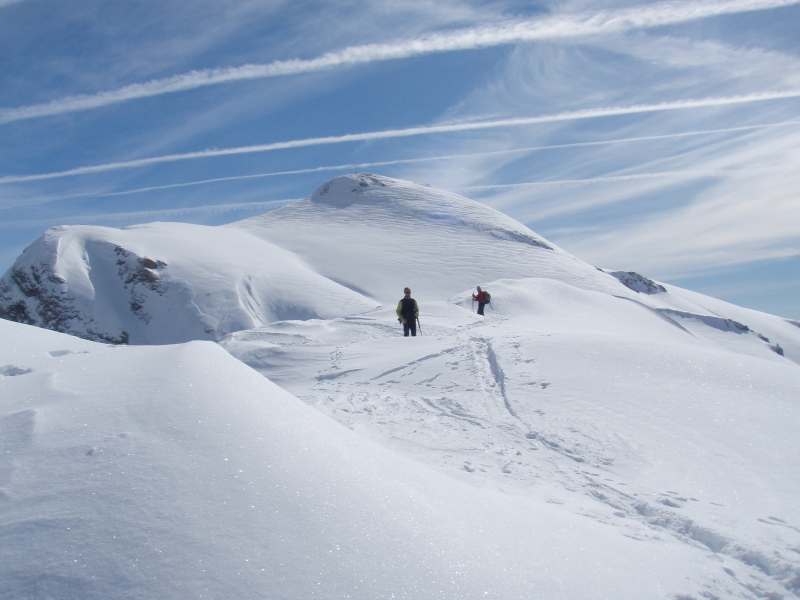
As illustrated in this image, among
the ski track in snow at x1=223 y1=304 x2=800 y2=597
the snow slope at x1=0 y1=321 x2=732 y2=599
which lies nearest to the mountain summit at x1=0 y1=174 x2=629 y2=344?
the ski track in snow at x1=223 y1=304 x2=800 y2=597

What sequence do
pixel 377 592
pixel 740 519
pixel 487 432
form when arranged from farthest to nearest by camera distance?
pixel 487 432, pixel 740 519, pixel 377 592

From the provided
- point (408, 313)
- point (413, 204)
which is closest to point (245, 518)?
point (408, 313)

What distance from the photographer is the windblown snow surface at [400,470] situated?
209 centimetres

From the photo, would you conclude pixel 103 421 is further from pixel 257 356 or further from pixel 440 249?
pixel 440 249

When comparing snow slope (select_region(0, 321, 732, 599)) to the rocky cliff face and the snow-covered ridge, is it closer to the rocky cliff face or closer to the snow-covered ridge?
the snow-covered ridge

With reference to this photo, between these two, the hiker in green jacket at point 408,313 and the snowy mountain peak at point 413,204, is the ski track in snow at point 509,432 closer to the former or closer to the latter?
the hiker in green jacket at point 408,313

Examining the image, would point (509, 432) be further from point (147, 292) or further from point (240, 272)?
point (147, 292)

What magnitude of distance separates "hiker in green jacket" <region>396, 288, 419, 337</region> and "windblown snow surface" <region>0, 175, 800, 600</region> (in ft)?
7.60

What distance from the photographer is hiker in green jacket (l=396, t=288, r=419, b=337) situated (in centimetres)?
1240

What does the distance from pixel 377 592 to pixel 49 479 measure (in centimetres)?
163

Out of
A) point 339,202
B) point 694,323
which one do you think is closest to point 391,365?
point 694,323

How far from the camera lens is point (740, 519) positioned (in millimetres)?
3391

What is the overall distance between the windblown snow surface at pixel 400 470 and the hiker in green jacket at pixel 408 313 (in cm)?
232

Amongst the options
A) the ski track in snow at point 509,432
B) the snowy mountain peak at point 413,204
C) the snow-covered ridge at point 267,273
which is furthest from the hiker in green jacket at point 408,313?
the snowy mountain peak at point 413,204
